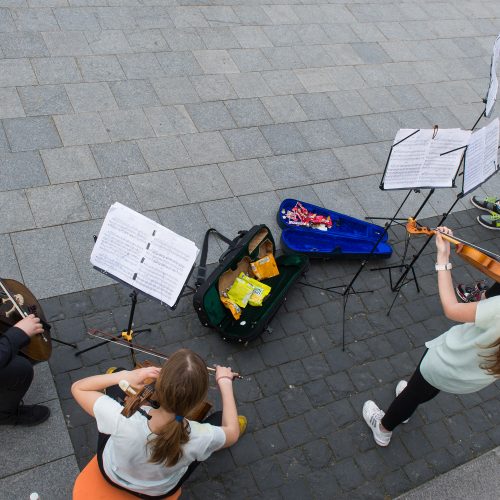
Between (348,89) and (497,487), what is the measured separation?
495cm

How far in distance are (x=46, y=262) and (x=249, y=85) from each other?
345 cm

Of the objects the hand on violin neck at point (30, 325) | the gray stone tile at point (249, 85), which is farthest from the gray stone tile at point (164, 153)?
the hand on violin neck at point (30, 325)

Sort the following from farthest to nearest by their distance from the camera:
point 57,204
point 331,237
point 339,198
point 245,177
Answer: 1. point 339,198
2. point 245,177
3. point 331,237
4. point 57,204

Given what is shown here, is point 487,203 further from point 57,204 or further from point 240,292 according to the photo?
point 57,204

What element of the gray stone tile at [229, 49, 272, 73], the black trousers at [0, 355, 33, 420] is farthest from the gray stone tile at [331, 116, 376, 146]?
the black trousers at [0, 355, 33, 420]

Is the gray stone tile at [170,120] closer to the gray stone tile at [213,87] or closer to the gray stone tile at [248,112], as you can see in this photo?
the gray stone tile at [213,87]

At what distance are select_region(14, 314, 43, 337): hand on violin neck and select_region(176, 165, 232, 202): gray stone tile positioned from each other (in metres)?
2.39

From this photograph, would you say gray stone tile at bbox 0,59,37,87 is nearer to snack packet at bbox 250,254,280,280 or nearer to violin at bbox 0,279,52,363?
violin at bbox 0,279,52,363

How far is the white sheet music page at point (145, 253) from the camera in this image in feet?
10.5

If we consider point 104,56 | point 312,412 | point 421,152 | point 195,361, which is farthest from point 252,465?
point 104,56

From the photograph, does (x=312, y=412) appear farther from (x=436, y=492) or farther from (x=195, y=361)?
(x=195, y=361)

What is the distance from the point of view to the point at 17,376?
10.5 ft

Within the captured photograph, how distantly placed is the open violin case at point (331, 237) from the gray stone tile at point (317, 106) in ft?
5.63

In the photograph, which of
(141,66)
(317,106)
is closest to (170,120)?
(141,66)
